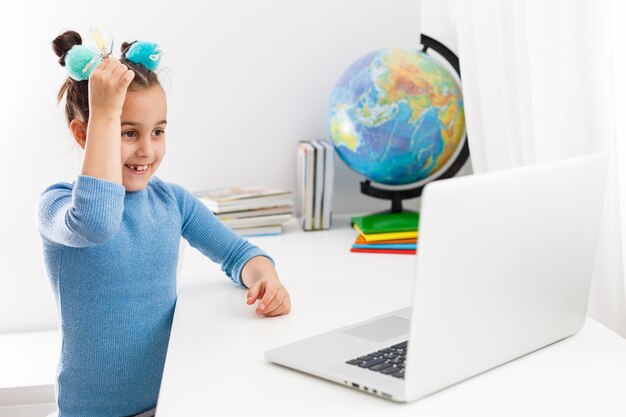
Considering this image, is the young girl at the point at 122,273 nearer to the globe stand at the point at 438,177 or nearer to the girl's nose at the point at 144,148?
the girl's nose at the point at 144,148

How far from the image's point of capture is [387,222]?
1.71 metres

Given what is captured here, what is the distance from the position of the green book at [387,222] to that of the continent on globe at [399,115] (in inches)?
3.1

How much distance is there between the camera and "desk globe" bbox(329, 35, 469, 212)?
1.67 meters

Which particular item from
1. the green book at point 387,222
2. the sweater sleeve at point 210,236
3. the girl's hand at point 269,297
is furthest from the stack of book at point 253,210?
the girl's hand at point 269,297

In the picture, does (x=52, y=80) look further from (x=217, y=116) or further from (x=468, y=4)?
(x=468, y=4)

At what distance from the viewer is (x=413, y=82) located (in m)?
1.69

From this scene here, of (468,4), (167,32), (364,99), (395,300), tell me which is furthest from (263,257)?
(167,32)

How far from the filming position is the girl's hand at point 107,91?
107 cm

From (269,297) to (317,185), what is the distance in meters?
0.73

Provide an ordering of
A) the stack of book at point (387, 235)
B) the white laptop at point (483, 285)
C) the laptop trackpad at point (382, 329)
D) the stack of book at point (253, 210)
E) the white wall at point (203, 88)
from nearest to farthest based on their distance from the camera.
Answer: the white laptop at point (483, 285)
the laptop trackpad at point (382, 329)
the stack of book at point (387, 235)
the stack of book at point (253, 210)
the white wall at point (203, 88)

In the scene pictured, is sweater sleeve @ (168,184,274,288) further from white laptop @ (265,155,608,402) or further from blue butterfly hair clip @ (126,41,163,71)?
white laptop @ (265,155,608,402)

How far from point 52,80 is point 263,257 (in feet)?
2.95

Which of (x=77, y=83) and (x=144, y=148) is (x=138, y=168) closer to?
(x=144, y=148)

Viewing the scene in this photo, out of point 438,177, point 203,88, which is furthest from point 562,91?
point 203,88
